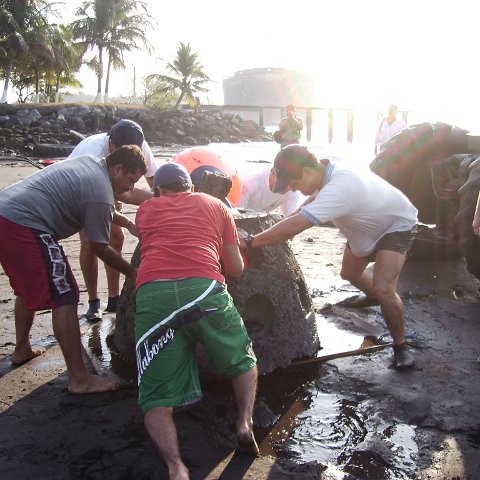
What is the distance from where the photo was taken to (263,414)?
3547 mm

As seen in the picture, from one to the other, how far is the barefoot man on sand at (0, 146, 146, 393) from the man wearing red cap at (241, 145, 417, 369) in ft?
3.15

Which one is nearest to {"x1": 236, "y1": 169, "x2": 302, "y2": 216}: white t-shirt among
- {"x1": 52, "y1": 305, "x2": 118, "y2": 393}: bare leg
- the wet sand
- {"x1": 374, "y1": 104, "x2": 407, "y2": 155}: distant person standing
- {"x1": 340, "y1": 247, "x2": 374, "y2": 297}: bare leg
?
{"x1": 340, "y1": 247, "x2": 374, "y2": 297}: bare leg

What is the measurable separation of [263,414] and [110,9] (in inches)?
1859

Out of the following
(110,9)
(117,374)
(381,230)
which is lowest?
(117,374)

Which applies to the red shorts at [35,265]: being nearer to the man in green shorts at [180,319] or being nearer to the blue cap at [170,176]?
the man in green shorts at [180,319]

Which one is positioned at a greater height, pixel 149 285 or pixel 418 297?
pixel 149 285

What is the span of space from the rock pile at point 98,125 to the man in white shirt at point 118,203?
67.8 feet

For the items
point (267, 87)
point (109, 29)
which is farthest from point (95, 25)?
point (267, 87)

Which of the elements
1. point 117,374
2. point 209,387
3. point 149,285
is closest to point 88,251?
point 117,374

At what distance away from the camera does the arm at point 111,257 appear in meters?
3.84

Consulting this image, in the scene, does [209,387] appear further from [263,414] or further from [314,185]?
[314,185]

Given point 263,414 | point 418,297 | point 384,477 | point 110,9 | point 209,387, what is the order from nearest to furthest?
1. point 384,477
2. point 263,414
3. point 209,387
4. point 418,297
5. point 110,9

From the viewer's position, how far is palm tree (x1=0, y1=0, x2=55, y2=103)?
37719mm

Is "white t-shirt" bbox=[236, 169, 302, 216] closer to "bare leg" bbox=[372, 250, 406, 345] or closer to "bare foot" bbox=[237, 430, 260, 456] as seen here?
"bare leg" bbox=[372, 250, 406, 345]
